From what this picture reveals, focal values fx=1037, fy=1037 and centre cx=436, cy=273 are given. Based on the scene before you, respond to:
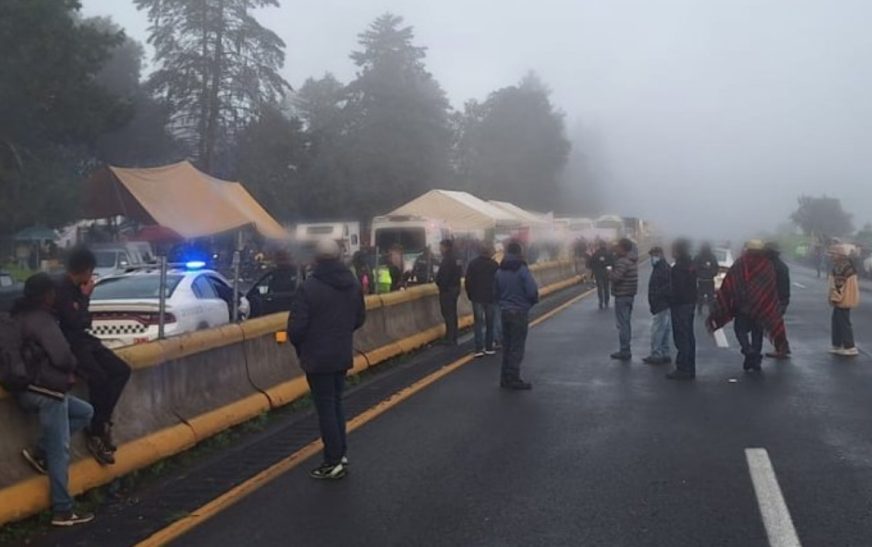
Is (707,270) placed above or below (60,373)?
below

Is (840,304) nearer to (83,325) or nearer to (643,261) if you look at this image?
(83,325)

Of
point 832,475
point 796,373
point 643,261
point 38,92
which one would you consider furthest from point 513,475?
point 643,261

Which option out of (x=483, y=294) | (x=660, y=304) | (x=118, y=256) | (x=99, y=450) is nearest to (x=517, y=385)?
(x=660, y=304)

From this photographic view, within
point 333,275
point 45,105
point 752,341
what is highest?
point 45,105

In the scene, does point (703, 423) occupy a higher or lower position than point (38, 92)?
lower

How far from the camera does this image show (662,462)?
27.0 ft

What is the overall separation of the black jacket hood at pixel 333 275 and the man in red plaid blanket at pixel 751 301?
7613mm

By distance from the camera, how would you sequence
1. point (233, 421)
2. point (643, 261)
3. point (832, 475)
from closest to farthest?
point (832, 475)
point (233, 421)
point (643, 261)

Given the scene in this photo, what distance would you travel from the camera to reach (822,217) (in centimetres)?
7488

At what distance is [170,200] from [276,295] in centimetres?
275

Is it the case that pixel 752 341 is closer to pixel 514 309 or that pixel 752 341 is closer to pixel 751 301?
pixel 751 301

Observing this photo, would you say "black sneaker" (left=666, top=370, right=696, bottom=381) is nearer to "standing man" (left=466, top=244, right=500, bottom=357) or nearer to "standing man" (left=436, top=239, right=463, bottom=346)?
"standing man" (left=466, top=244, right=500, bottom=357)

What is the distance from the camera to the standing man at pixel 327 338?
7.73 metres

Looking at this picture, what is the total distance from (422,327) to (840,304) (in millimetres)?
6410
